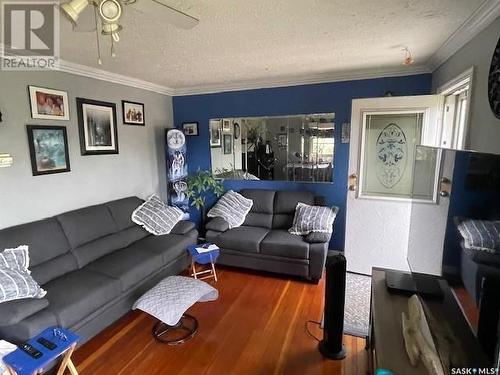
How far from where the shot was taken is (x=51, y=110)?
2701mm

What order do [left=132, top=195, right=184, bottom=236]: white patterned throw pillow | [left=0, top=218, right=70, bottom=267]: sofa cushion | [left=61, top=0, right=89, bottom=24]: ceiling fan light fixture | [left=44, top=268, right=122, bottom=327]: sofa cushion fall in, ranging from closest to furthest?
[left=61, top=0, right=89, bottom=24]: ceiling fan light fixture, [left=44, top=268, right=122, bottom=327]: sofa cushion, [left=0, top=218, right=70, bottom=267]: sofa cushion, [left=132, top=195, right=184, bottom=236]: white patterned throw pillow

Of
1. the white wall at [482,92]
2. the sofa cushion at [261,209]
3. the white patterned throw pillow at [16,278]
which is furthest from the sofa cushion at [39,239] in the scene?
the white wall at [482,92]

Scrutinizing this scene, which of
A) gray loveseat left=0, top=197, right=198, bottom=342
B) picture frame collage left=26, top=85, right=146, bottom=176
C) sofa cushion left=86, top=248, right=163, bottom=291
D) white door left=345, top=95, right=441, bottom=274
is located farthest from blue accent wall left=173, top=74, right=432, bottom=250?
sofa cushion left=86, top=248, right=163, bottom=291

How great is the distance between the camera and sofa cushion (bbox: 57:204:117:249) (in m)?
2.66

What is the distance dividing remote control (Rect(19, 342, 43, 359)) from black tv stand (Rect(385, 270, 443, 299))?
6.77 feet

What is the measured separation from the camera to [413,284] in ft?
5.87

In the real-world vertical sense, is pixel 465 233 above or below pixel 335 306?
above

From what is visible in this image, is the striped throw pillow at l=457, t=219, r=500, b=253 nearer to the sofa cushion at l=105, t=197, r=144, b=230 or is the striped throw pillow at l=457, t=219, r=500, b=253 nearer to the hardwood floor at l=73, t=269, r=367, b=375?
the hardwood floor at l=73, t=269, r=367, b=375

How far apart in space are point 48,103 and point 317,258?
120 inches

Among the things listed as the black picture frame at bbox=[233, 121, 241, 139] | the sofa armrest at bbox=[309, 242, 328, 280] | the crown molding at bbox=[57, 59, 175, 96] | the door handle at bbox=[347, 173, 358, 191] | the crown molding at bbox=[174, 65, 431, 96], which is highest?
the crown molding at bbox=[174, 65, 431, 96]

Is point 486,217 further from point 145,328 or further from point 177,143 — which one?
point 177,143

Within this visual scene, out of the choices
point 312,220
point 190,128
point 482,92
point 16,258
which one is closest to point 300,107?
point 312,220

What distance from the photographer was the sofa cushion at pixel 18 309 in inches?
68.7

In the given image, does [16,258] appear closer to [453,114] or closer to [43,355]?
[43,355]
